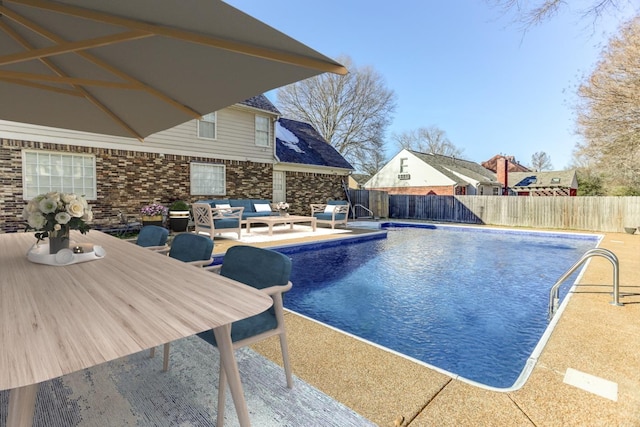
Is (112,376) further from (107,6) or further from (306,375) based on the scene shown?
(107,6)

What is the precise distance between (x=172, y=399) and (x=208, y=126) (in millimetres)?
9763

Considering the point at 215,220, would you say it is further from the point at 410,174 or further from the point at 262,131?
the point at 410,174

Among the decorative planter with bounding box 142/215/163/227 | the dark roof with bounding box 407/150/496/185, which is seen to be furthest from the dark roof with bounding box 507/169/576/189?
the decorative planter with bounding box 142/215/163/227

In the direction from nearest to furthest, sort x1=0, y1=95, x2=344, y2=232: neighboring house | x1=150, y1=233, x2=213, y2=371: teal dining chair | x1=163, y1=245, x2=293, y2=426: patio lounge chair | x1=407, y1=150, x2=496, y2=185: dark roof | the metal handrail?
x1=163, y1=245, x2=293, y2=426: patio lounge chair, x1=150, y1=233, x2=213, y2=371: teal dining chair, the metal handrail, x1=0, y1=95, x2=344, y2=232: neighboring house, x1=407, y1=150, x2=496, y2=185: dark roof

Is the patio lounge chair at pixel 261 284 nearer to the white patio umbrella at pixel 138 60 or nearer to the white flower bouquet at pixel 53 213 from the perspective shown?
the white flower bouquet at pixel 53 213

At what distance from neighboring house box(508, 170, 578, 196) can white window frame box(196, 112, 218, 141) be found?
25.3 m

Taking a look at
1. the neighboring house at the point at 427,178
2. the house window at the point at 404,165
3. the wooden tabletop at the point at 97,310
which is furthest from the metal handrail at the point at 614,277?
the house window at the point at 404,165

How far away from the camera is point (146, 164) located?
29.9 ft

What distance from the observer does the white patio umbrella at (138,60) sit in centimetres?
154

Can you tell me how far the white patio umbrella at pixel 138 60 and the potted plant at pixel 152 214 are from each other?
5511 mm

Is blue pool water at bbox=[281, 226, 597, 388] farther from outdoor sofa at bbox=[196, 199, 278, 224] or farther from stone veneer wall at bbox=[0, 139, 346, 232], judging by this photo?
stone veneer wall at bbox=[0, 139, 346, 232]

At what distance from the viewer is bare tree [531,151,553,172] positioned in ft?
129

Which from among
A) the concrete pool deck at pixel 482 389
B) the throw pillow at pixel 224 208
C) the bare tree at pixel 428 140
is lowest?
the concrete pool deck at pixel 482 389

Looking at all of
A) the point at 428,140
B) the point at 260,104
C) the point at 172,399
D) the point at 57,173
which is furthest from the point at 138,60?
the point at 428,140
